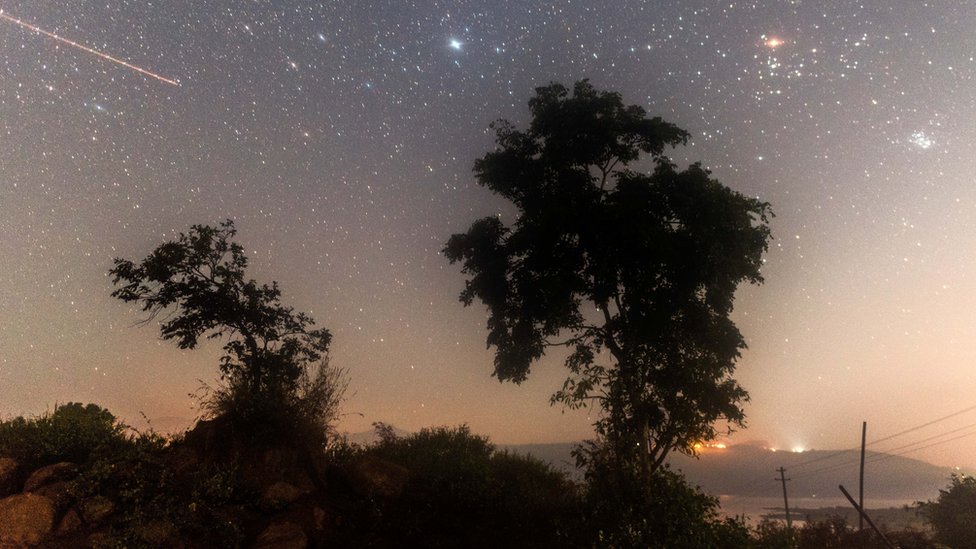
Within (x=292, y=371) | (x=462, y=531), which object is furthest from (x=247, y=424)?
(x=462, y=531)

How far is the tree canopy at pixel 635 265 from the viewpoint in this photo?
50.0 ft

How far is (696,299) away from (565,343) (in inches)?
183

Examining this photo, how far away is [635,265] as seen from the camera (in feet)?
52.3

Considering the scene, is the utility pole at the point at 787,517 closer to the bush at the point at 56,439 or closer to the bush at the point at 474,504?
the bush at the point at 474,504

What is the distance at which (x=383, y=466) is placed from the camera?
1413 cm

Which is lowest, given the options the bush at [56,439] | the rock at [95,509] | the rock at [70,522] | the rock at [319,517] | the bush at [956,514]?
the bush at [956,514]

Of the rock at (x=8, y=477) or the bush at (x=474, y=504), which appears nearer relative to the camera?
the rock at (x=8, y=477)

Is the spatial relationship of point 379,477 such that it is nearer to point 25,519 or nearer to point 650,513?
point 650,513

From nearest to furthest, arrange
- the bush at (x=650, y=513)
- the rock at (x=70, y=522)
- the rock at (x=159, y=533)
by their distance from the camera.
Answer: the rock at (x=159, y=533) → the rock at (x=70, y=522) → the bush at (x=650, y=513)

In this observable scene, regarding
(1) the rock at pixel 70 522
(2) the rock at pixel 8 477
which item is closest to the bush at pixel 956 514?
(1) the rock at pixel 70 522

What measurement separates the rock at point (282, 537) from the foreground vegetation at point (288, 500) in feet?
0.11

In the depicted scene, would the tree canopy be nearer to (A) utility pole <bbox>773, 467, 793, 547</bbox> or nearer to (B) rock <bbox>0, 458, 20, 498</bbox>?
(A) utility pole <bbox>773, 467, 793, 547</bbox>

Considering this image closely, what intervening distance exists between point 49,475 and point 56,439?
165cm

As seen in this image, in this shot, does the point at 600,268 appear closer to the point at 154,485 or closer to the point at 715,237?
the point at 715,237
